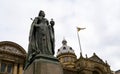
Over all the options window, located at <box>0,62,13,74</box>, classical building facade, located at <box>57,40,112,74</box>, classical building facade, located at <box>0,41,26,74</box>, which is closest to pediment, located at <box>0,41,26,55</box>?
classical building facade, located at <box>0,41,26,74</box>

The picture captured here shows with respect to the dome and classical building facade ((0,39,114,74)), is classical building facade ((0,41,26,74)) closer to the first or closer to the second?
classical building facade ((0,39,114,74))

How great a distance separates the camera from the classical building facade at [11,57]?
112ft

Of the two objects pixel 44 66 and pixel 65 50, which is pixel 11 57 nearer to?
pixel 44 66

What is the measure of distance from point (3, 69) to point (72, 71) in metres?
15.5

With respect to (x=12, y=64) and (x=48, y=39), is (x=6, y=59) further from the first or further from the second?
(x=48, y=39)

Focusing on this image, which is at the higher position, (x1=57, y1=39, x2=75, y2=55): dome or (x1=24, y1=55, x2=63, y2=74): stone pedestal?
(x1=57, y1=39, x2=75, y2=55): dome

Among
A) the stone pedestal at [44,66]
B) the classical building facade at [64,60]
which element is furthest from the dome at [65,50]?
the stone pedestal at [44,66]

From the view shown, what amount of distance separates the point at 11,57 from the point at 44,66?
2890 cm

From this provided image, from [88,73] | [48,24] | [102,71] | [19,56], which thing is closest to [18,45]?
[19,56]

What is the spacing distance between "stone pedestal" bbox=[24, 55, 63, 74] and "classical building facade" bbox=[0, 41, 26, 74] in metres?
27.5

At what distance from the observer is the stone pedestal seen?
7086 mm

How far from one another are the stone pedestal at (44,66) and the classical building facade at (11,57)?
1081 inches

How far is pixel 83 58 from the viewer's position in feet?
155

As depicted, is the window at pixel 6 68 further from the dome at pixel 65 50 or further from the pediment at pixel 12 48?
the dome at pixel 65 50
